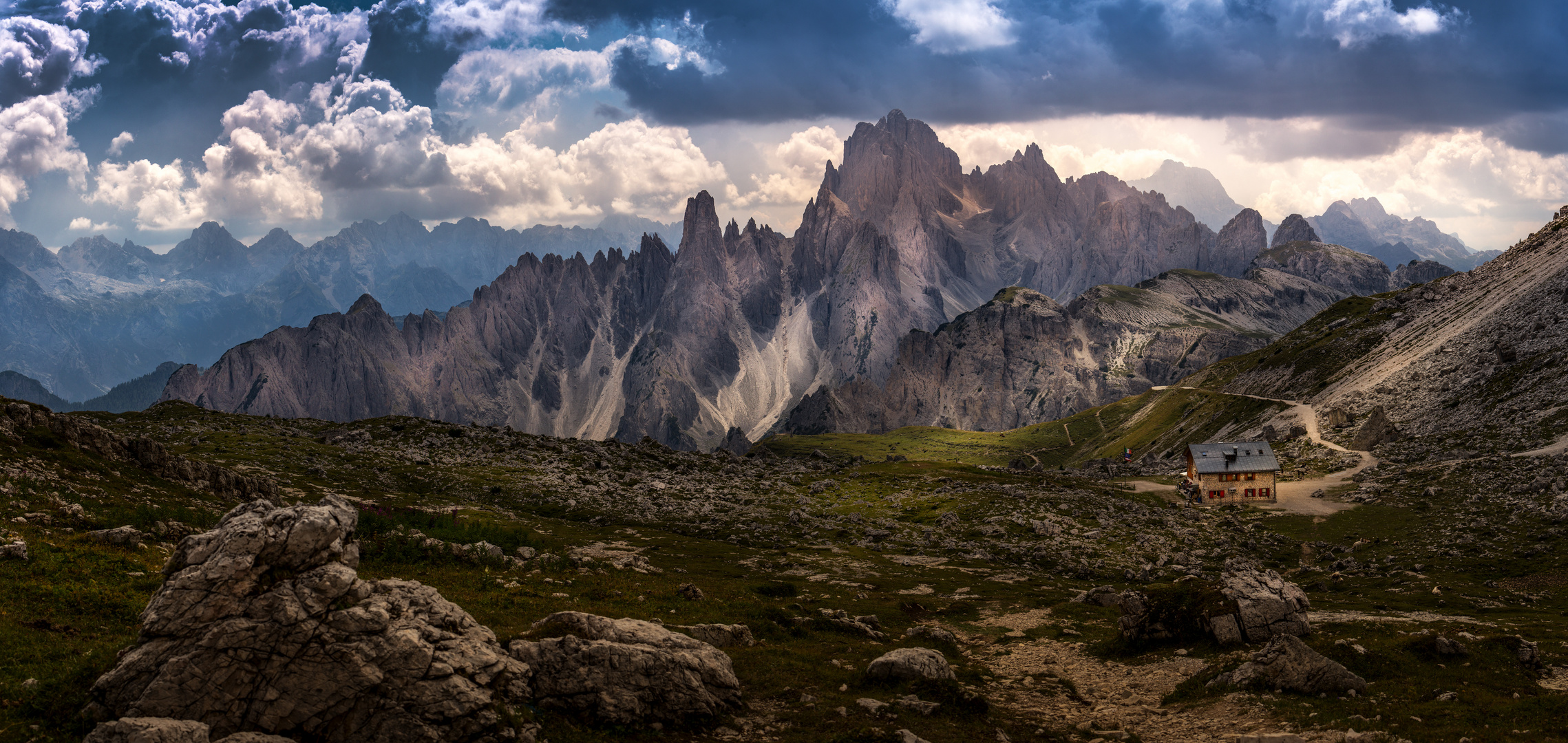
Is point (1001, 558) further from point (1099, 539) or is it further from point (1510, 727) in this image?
point (1510, 727)

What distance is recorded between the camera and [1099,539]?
282 ft

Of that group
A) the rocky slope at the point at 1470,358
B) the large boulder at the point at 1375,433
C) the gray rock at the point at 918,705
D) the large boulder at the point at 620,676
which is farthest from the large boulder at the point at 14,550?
the large boulder at the point at 1375,433

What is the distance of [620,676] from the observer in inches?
1037

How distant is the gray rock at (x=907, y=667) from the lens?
111ft

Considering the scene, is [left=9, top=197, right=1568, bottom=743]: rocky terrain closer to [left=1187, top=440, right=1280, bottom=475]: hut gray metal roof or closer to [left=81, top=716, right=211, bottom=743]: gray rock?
[left=81, top=716, right=211, bottom=743]: gray rock

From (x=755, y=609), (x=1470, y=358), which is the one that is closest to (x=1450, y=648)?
(x=755, y=609)

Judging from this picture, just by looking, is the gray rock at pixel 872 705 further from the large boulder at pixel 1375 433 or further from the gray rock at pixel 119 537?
the large boulder at pixel 1375 433

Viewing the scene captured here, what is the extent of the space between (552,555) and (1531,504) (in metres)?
95.9

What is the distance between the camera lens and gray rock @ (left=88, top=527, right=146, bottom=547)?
33.8 metres

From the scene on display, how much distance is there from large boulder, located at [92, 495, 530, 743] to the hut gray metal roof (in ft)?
366

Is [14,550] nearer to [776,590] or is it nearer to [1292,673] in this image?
[776,590]

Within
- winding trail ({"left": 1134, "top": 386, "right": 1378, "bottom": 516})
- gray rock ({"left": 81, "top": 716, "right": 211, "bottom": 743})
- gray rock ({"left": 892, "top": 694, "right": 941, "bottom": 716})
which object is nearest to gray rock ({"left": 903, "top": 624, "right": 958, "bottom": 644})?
gray rock ({"left": 892, "top": 694, "right": 941, "bottom": 716})

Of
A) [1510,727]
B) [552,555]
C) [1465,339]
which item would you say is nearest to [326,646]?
[552,555]

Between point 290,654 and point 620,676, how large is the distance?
965 centimetres
